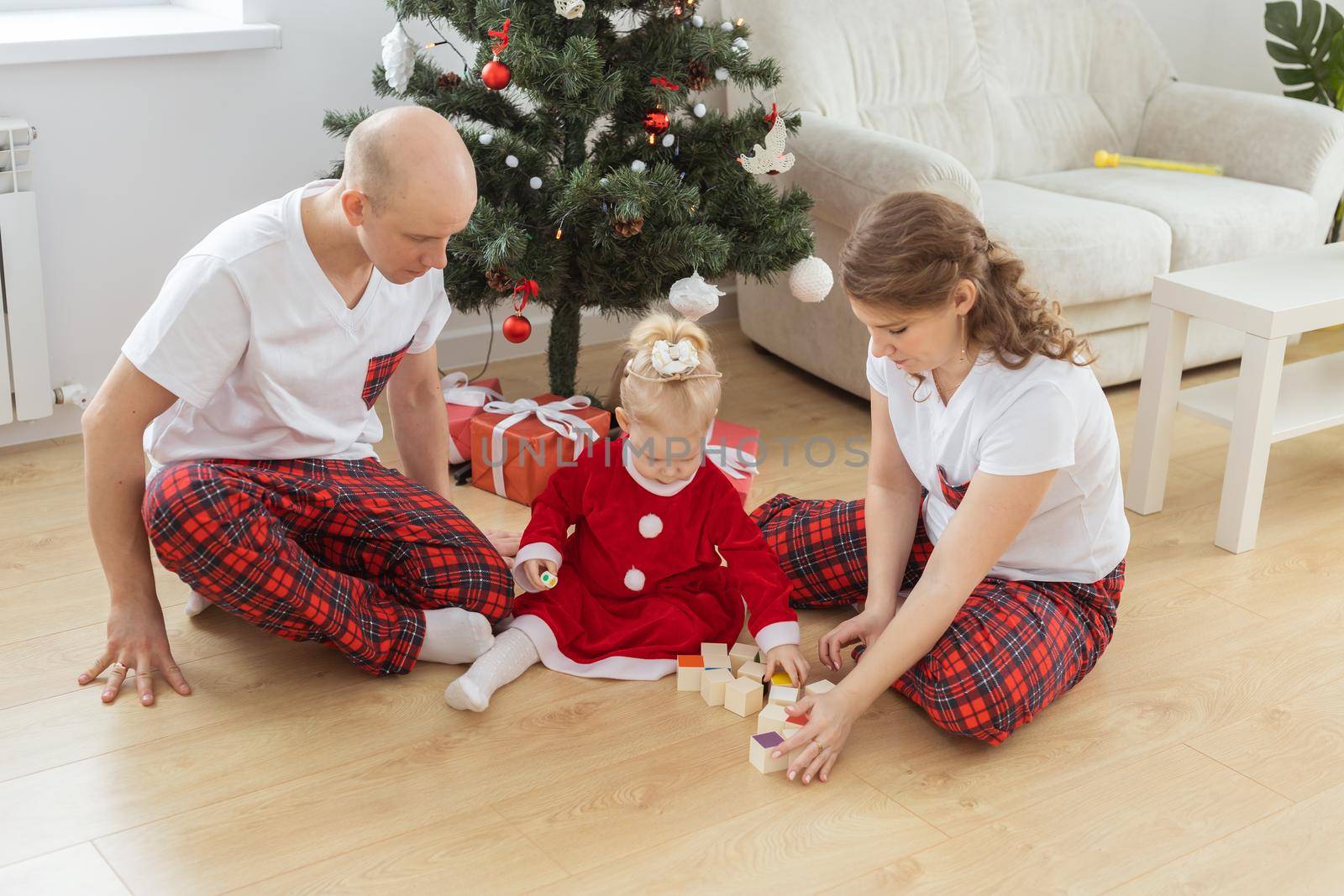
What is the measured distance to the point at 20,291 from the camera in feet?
7.77

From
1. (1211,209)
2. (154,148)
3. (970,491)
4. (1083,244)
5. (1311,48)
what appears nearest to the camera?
(970,491)

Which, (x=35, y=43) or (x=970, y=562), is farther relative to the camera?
(x=35, y=43)

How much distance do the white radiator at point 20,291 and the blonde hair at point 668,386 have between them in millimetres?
1250

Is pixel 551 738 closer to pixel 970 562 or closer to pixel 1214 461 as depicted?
pixel 970 562

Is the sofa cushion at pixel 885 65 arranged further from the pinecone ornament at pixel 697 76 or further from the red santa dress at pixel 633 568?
the red santa dress at pixel 633 568

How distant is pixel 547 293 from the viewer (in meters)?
2.37

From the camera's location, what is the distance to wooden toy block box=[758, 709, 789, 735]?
168 cm

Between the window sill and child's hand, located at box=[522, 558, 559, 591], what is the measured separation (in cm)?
133

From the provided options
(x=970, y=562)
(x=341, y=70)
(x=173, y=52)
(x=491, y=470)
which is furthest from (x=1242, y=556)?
(x=173, y=52)

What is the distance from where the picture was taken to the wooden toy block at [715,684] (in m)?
1.78

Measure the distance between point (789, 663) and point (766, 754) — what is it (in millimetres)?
183

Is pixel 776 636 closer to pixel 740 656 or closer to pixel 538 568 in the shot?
pixel 740 656

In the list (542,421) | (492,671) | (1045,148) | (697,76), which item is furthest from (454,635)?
(1045,148)

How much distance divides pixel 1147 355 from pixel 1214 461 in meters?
0.45
